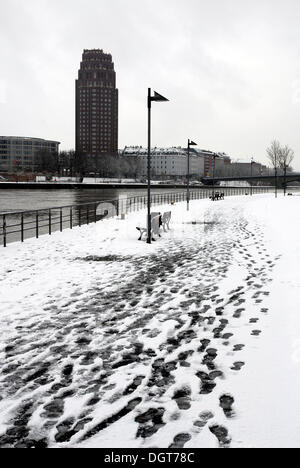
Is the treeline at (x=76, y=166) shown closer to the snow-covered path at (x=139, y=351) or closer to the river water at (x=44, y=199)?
the river water at (x=44, y=199)

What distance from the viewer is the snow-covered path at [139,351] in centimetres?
441

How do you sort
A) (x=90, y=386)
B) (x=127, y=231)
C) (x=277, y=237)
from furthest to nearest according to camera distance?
(x=127, y=231)
(x=277, y=237)
(x=90, y=386)

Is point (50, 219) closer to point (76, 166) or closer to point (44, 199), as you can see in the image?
point (44, 199)

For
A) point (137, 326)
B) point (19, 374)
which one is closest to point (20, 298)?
point (137, 326)

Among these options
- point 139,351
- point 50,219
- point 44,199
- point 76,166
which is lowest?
point 139,351

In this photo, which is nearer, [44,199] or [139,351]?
[139,351]

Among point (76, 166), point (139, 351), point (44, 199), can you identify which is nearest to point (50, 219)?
point (139, 351)

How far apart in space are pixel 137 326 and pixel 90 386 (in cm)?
215

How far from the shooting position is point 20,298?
8.94 m

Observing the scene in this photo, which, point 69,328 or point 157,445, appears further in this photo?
point 69,328

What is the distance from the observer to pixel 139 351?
6.32 meters

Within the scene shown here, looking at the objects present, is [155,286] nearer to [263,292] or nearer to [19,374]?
[263,292]

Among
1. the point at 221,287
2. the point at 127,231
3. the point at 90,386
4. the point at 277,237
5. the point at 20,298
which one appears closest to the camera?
the point at 90,386

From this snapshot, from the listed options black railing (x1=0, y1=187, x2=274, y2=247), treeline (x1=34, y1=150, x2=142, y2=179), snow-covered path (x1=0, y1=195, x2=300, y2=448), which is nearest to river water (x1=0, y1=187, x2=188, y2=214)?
black railing (x1=0, y1=187, x2=274, y2=247)
